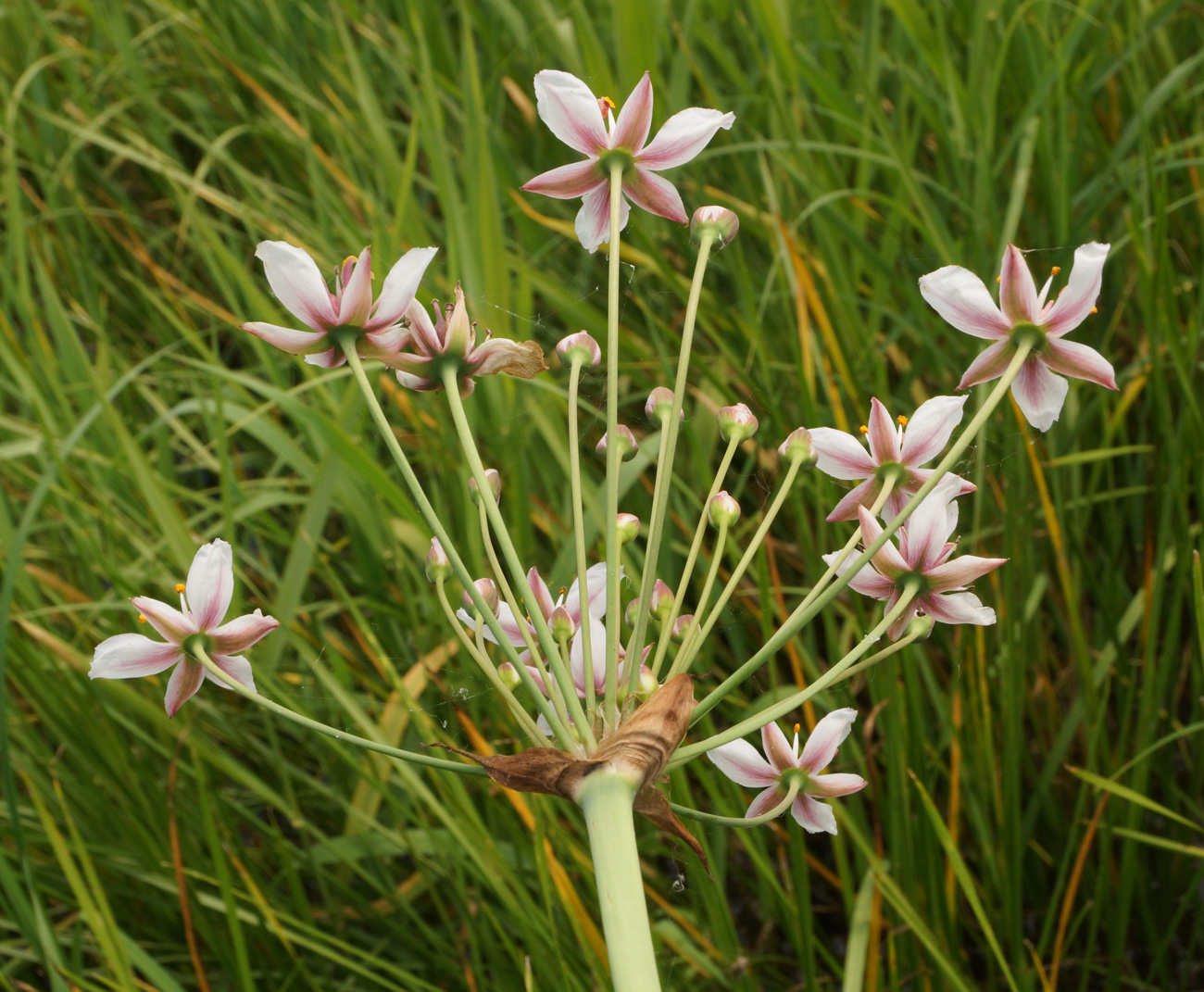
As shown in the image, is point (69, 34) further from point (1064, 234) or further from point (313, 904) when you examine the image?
point (1064, 234)

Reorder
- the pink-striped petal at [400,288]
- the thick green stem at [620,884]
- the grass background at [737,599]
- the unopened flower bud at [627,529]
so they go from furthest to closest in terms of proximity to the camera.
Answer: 1. the grass background at [737,599]
2. the unopened flower bud at [627,529]
3. the pink-striped petal at [400,288]
4. the thick green stem at [620,884]

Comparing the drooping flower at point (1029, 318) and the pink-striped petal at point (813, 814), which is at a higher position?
the drooping flower at point (1029, 318)

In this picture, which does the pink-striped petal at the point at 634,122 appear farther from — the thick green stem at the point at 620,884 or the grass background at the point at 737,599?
the grass background at the point at 737,599

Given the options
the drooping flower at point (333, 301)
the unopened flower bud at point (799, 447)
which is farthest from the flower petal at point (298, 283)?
the unopened flower bud at point (799, 447)

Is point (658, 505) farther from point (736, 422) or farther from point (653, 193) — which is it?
point (653, 193)

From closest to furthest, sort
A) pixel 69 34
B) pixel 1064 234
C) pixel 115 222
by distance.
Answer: pixel 1064 234 < pixel 115 222 < pixel 69 34

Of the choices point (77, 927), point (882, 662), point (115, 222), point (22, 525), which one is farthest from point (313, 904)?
point (115, 222)
